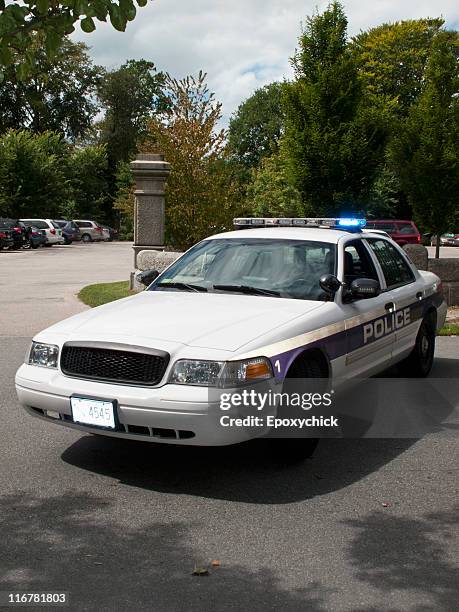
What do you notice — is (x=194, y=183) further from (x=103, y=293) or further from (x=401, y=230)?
(x=401, y=230)

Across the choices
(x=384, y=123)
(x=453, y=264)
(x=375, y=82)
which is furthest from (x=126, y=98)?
(x=453, y=264)

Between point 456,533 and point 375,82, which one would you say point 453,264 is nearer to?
point 456,533

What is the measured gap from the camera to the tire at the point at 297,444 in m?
5.12

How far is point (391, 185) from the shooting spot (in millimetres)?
52344

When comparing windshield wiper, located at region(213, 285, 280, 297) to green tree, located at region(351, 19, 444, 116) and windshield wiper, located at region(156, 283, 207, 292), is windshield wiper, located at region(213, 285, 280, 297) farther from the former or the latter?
green tree, located at region(351, 19, 444, 116)

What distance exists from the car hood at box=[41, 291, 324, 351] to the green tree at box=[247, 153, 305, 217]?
37.9 metres

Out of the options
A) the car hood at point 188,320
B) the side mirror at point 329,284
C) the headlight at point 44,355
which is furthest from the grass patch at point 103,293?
the headlight at point 44,355

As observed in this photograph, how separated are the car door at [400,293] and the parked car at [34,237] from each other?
3637 cm

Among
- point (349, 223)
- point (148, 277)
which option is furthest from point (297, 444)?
point (349, 223)

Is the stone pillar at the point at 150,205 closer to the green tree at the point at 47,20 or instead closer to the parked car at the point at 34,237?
the green tree at the point at 47,20

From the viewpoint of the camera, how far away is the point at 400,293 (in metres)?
7.10

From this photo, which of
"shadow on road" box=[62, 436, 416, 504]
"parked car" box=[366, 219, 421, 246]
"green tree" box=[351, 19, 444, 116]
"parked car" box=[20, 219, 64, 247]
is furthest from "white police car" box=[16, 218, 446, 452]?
"green tree" box=[351, 19, 444, 116]

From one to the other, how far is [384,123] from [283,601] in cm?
1775

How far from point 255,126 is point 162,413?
8027 centimetres
